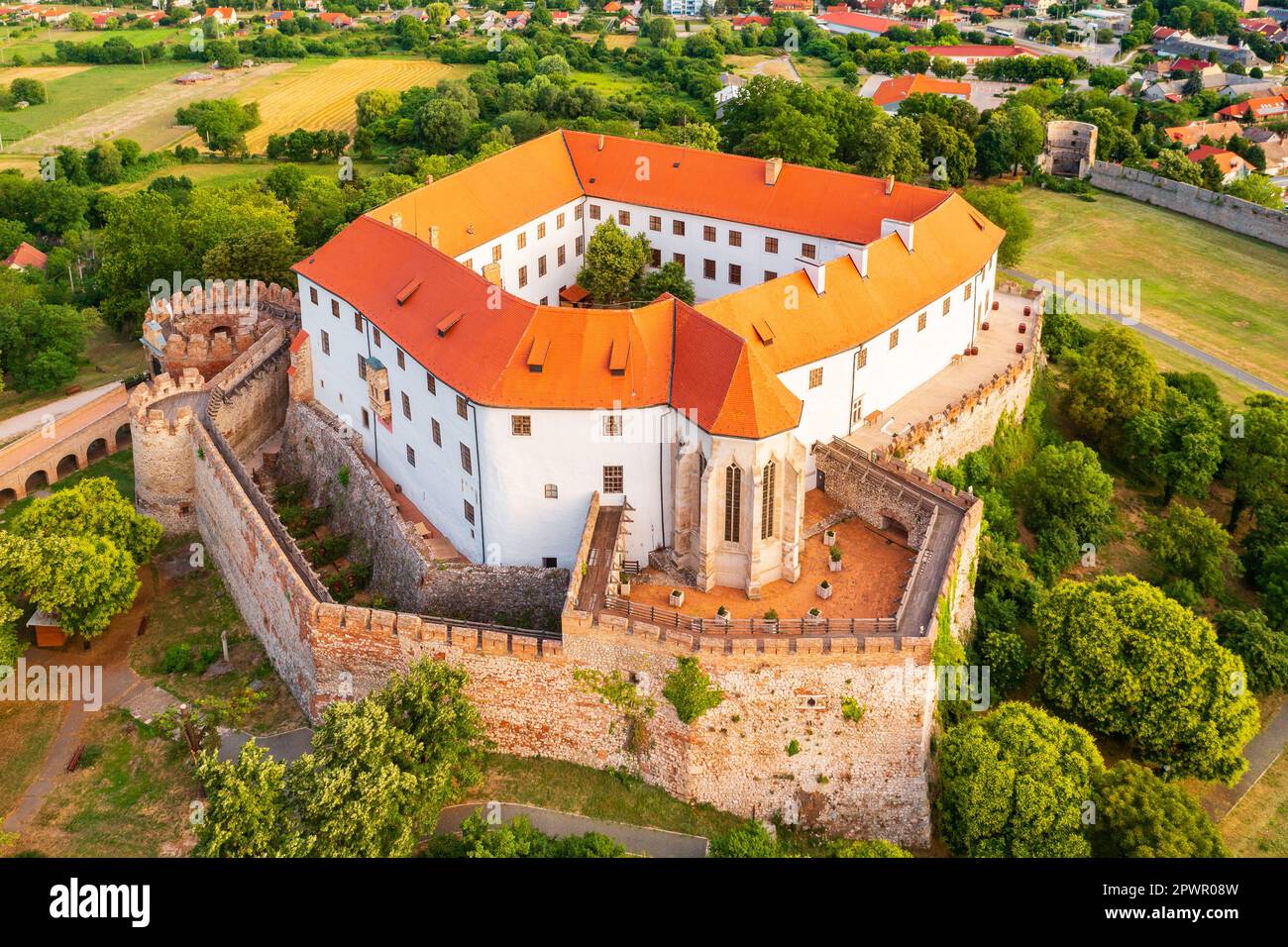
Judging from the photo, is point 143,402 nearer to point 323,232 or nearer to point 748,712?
point 323,232

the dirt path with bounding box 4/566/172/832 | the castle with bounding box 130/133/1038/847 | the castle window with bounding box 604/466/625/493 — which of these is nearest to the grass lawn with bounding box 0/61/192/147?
the castle with bounding box 130/133/1038/847

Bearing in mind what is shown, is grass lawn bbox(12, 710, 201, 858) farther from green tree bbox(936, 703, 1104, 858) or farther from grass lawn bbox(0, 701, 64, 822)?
green tree bbox(936, 703, 1104, 858)

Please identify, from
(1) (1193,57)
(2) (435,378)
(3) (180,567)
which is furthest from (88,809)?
(1) (1193,57)

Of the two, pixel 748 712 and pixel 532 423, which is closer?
pixel 748 712

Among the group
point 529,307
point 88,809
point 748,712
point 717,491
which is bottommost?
point 88,809

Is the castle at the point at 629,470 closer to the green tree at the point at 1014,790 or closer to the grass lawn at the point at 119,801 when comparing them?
the green tree at the point at 1014,790

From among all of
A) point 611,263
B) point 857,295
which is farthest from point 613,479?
point 611,263
